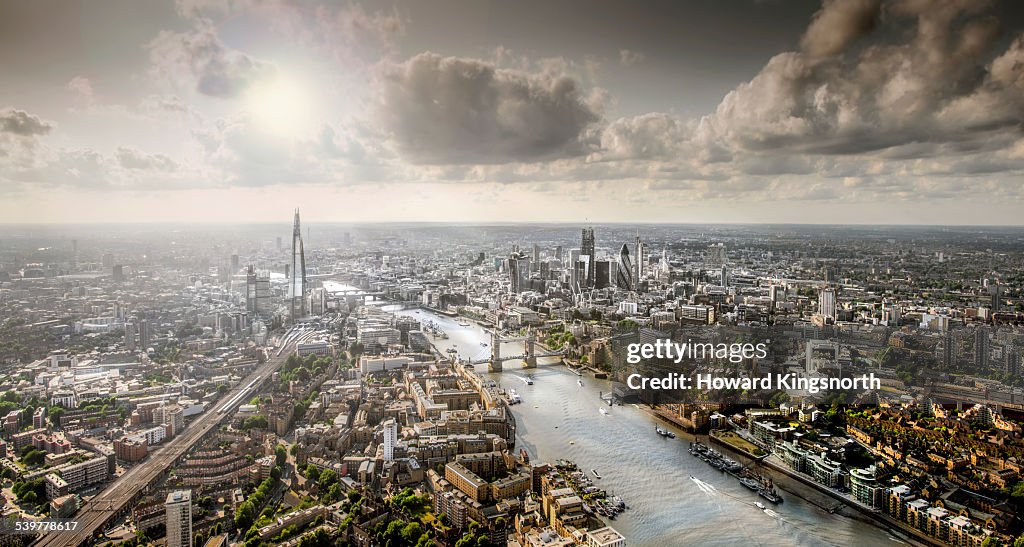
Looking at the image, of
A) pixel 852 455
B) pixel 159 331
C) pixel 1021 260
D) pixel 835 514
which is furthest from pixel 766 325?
pixel 159 331

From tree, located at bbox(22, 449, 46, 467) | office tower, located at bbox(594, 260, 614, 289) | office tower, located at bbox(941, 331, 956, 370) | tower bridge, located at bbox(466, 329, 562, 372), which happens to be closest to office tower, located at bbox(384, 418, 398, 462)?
tree, located at bbox(22, 449, 46, 467)

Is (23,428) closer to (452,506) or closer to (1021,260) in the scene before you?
(452,506)

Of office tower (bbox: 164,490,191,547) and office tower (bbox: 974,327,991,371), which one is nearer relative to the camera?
office tower (bbox: 164,490,191,547)

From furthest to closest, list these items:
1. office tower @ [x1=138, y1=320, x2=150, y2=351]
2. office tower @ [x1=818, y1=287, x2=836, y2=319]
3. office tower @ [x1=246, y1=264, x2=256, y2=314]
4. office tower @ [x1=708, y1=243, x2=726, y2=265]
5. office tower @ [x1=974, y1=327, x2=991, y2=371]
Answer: office tower @ [x1=708, y1=243, x2=726, y2=265]
office tower @ [x1=246, y1=264, x2=256, y2=314]
office tower @ [x1=818, y1=287, x2=836, y2=319]
office tower @ [x1=138, y1=320, x2=150, y2=351]
office tower @ [x1=974, y1=327, x2=991, y2=371]

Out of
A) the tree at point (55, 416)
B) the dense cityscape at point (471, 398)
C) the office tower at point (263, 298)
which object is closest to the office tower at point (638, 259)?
the dense cityscape at point (471, 398)

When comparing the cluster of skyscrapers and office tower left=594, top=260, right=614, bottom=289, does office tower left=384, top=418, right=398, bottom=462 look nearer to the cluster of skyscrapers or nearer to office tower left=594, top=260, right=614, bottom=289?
the cluster of skyscrapers

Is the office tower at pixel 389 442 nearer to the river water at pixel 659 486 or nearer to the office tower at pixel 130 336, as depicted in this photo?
the river water at pixel 659 486

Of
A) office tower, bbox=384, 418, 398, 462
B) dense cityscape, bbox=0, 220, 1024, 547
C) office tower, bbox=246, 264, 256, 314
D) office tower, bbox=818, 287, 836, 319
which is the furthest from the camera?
office tower, bbox=246, 264, 256, 314
